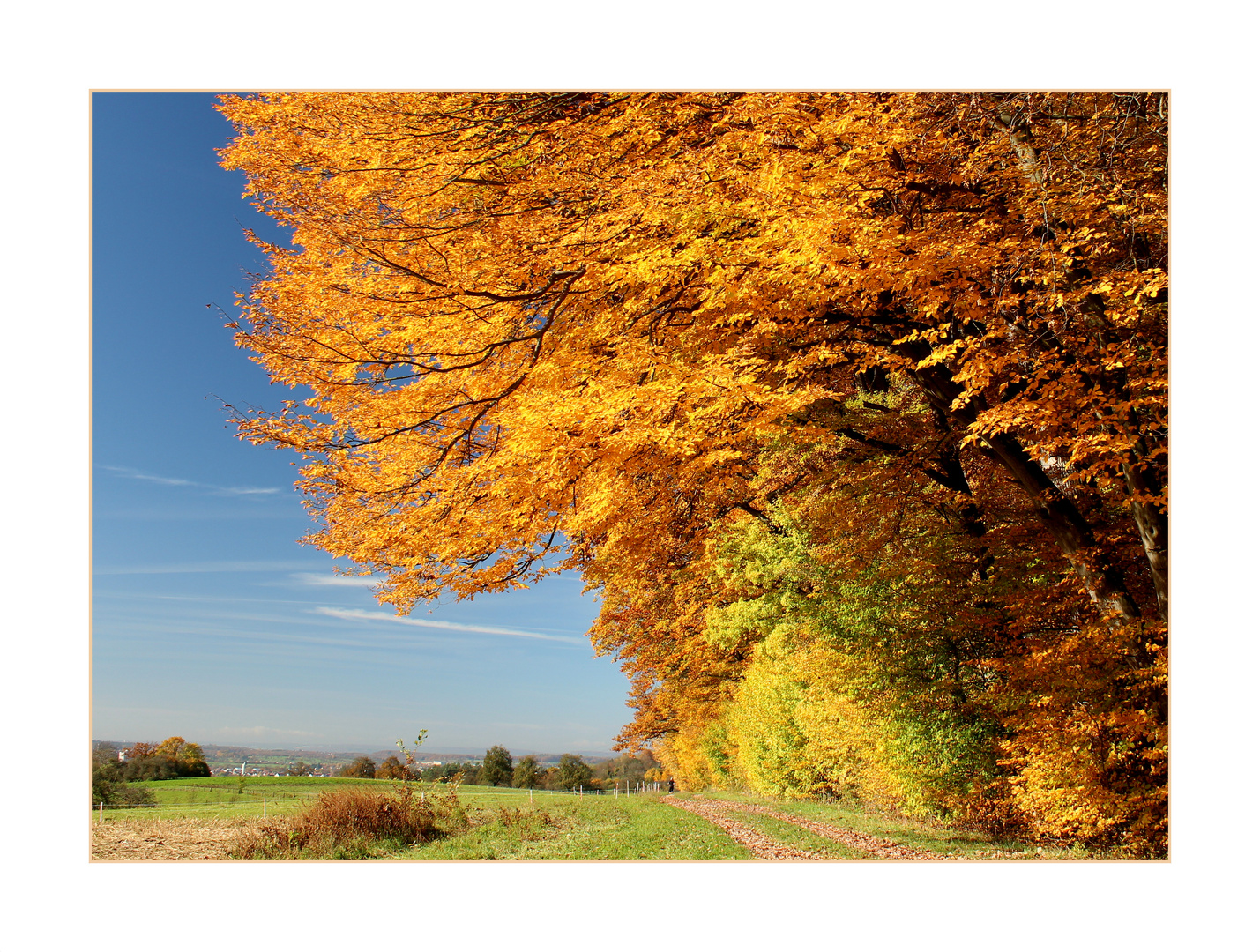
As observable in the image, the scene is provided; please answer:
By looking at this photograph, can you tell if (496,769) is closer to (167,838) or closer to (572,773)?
(167,838)

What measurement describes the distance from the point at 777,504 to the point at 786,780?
714 cm

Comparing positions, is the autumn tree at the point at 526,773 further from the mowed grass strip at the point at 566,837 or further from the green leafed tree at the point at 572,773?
the green leafed tree at the point at 572,773

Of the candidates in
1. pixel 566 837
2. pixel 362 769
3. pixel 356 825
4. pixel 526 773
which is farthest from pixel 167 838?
pixel 526 773

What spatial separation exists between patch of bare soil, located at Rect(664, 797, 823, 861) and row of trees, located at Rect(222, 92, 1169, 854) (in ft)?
7.47

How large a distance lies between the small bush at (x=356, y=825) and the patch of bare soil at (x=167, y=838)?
0.82 feet

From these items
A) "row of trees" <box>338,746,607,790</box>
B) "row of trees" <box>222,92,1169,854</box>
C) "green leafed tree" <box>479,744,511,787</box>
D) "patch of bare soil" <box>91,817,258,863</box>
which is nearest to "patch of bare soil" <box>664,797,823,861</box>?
"row of trees" <box>222,92,1169,854</box>

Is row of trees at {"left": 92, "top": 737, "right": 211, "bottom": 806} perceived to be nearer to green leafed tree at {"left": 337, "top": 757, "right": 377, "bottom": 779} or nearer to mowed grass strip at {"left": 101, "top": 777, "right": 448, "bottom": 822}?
mowed grass strip at {"left": 101, "top": 777, "right": 448, "bottom": 822}

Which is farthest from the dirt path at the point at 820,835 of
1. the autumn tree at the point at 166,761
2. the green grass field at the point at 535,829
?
the autumn tree at the point at 166,761

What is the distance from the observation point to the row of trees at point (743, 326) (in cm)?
612

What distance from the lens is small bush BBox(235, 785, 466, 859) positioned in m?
7.48

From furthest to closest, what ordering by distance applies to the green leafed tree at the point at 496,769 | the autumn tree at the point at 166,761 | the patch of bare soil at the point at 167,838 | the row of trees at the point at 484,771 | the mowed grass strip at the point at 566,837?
the green leafed tree at the point at 496,769, the row of trees at the point at 484,771, the mowed grass strip at the point at 566,837, the autumn tree at the point at 166,761, the patch of bare soil at the point at 167,838

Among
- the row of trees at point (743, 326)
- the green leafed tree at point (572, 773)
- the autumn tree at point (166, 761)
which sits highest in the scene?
the row of trees at point (743, 326)

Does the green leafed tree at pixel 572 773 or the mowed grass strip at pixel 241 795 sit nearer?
the mowed grass strip at pixel 241 795

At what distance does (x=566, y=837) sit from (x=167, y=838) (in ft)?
13.5
